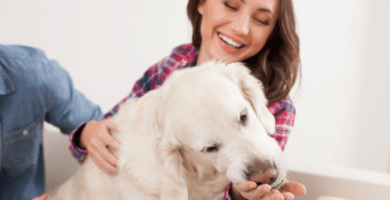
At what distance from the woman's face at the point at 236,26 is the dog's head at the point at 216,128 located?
22 cm

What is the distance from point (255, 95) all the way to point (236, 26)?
0.29m

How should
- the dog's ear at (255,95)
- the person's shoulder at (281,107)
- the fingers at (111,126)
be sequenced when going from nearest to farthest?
the dog's ear at (255,95)
the fingers at (111,126)
the person's shoulder at (281,107)

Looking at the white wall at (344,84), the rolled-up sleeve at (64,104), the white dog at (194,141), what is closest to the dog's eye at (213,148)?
the white dog at (194,141)

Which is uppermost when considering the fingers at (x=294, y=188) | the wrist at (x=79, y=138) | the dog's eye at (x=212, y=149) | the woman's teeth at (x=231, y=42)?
the woman's teeth at (x=231, y=42)

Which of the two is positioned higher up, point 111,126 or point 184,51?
point 184,51

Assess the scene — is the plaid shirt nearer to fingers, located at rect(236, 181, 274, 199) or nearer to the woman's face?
the woman's face

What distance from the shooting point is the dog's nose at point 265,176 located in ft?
1.91

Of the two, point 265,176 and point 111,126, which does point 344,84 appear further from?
point 111,126

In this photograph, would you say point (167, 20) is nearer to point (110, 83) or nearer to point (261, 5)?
point (110, 83)

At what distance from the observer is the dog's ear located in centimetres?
72

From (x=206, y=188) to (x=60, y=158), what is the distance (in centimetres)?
120

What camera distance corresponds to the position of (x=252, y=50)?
96 cm

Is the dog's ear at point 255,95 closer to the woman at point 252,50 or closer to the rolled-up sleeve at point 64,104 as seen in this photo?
the woman at point 252,50

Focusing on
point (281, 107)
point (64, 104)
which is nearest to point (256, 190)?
point (281, 107)
